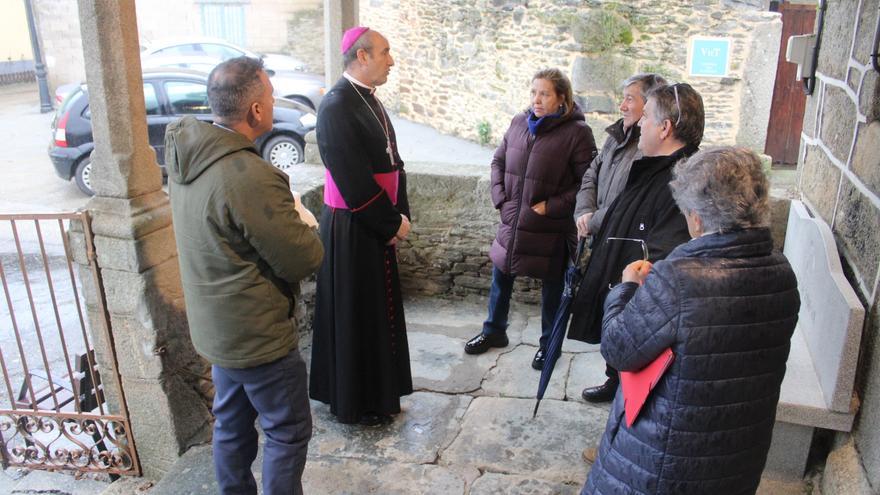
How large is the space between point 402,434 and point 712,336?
6.11ft

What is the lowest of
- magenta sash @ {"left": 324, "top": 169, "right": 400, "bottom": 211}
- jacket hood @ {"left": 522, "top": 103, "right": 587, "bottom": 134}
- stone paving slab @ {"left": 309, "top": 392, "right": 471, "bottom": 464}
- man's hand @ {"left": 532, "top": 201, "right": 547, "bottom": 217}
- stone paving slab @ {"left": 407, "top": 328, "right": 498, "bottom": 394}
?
stone paving slab @ {"left": 407, "top": 328, "right": 498, "bottom": 394}

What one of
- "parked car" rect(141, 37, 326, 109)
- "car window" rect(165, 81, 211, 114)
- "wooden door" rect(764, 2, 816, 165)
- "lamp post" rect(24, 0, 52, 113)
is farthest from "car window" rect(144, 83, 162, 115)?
"lamp post" rect(24, 0, 52, 113)

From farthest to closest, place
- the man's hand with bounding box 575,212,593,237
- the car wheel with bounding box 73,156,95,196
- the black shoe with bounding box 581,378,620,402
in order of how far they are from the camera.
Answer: the car wheel with bounding box 73,156,95,196, the black shoe with bounding box 581,378,620,402, the man's hand with bounding box 575,212,593,237

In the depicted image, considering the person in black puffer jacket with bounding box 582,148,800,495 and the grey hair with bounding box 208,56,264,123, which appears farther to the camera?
the grey hair with bounding box 208,56,264,123

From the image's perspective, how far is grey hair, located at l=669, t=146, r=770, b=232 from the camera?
1735 millimetres

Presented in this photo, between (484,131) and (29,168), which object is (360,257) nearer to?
(484,131)

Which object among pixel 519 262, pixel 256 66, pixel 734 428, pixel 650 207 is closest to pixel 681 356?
pixel 734 428

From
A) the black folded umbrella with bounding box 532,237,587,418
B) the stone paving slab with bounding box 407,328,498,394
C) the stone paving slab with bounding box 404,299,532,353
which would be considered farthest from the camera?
the stone paving slab with bounding box 404,299,532,353

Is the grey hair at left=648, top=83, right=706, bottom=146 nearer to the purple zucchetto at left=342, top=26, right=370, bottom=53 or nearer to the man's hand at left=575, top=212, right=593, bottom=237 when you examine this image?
the man's hand at left=575, top=212, right=593, bottom=237

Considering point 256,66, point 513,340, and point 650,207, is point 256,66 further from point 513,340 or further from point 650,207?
point 513,340

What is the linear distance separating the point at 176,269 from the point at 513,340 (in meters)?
2.03

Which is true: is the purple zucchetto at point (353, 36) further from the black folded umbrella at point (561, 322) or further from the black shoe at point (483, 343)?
the black shoe at point (483, 343)

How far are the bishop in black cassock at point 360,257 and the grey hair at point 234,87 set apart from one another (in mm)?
722

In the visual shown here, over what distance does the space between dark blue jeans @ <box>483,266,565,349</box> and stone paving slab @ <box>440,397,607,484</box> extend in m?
0.48
